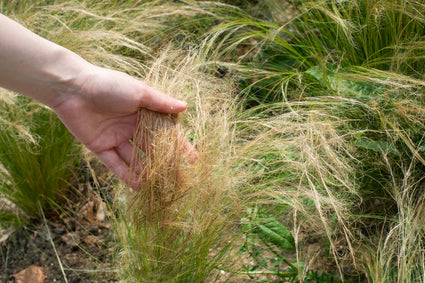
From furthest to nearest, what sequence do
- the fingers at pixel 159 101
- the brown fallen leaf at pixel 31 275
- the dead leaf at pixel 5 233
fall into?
the dead leaf at pixel 5 233, the brown fallen leaf at pixel 31 275, the fingers at pixel 159 101

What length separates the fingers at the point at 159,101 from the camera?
1.33 meters

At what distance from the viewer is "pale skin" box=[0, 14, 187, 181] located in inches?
50.9

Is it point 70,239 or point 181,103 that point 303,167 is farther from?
point 70,239

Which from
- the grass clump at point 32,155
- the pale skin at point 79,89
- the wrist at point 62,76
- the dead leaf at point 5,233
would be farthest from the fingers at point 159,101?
the dead leaf at point 5,233

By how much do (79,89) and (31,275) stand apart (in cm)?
82

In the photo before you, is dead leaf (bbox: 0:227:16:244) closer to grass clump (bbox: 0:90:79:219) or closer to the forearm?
grass clump (bbox: 0:90:79:219)

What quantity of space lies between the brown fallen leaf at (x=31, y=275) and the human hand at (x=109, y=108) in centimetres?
59

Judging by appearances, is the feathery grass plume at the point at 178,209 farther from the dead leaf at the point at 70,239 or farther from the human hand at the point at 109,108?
the dead leaf at the point at 70,239

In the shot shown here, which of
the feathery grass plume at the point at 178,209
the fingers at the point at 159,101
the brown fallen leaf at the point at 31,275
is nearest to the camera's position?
the feathery grass plume at the point at 178,209

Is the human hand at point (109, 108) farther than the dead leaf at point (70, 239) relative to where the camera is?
No

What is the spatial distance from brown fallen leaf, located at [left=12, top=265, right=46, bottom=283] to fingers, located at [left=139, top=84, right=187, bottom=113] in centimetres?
88

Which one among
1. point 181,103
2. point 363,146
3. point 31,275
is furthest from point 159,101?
point 31,275

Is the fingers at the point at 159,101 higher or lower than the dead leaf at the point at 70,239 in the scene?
higher

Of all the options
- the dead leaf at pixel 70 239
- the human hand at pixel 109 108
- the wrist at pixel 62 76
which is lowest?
the dead leaf at pixel 70 239
